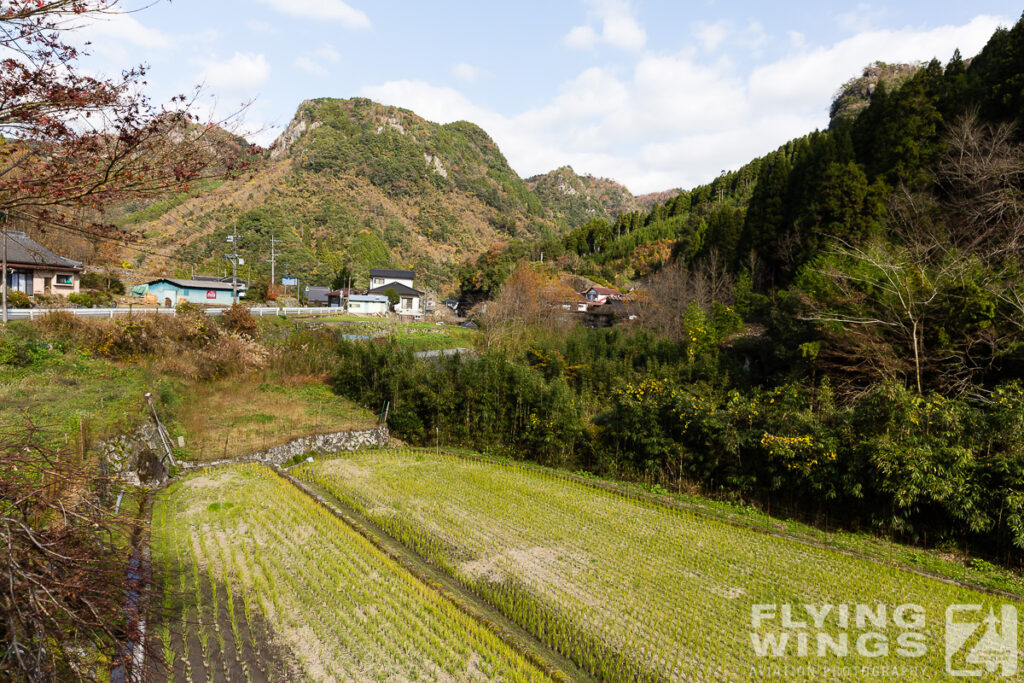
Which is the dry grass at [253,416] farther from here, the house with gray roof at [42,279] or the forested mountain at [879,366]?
the house with gray roof at [42,279]

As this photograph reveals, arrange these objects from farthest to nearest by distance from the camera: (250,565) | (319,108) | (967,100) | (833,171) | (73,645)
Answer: (319,108) < (833,171) < (967,100) < (250,565) < (73,645)

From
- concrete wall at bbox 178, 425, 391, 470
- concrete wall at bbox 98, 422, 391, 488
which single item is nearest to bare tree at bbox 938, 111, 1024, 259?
concrete wall at bbox 178, 425, 391, 470

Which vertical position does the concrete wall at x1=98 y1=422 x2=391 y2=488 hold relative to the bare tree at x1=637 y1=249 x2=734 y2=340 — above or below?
below

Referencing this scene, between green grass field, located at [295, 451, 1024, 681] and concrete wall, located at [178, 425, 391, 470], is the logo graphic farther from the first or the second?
concrete wall, located at [178, 425, 391, 470]

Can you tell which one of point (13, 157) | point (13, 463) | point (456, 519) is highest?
point (13, 157)

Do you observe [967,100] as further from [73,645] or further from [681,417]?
[73,645]

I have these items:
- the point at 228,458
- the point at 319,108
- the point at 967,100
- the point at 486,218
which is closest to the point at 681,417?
the point at 228,458
